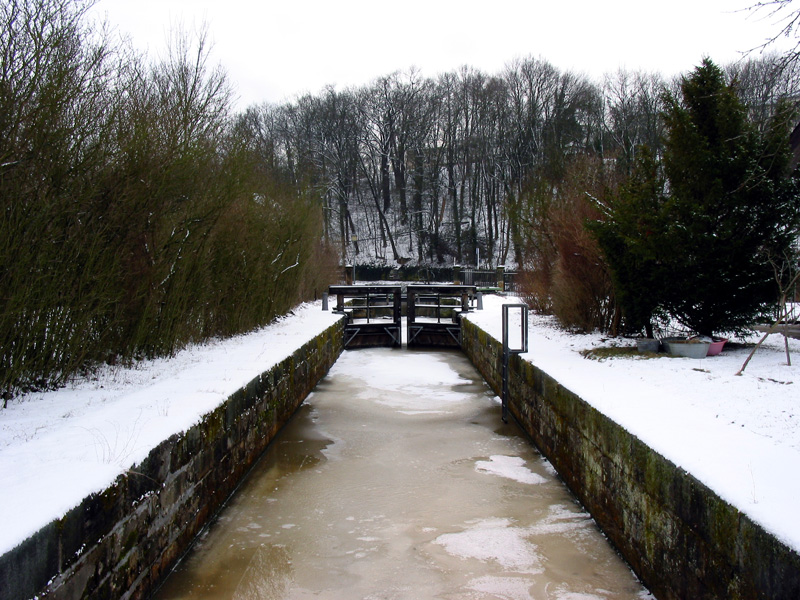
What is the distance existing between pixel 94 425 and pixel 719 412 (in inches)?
162

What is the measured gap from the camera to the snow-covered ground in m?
2.73

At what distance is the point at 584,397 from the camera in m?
4.88

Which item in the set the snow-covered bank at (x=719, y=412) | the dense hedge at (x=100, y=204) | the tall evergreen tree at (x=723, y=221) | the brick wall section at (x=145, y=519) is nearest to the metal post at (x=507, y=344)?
the snow-covered bank at (x=719, y=412)

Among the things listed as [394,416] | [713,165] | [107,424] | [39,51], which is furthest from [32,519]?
[713,165]

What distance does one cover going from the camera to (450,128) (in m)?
37.1

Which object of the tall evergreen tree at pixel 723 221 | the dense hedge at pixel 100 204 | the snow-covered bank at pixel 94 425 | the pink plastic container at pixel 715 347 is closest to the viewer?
the snow-covered bank at pixel 94 425

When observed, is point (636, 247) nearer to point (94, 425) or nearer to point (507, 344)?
point (507, 344)

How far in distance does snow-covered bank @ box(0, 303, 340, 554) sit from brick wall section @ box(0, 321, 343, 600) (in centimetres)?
7

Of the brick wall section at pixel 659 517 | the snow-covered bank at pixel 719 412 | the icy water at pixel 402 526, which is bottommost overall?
the icy water at pixel 402 526

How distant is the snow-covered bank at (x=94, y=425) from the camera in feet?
8.71

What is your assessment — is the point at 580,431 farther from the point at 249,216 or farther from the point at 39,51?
the point at 249,216

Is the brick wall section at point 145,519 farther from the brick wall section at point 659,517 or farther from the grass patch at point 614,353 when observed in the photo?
the grass patch at point 614,353

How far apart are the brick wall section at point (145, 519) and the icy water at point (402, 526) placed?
0.22 meters

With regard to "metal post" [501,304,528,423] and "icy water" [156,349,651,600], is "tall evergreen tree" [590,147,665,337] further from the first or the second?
"icy water" [156,349,651,600]
